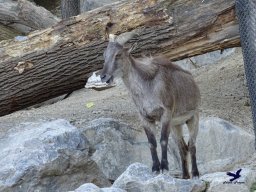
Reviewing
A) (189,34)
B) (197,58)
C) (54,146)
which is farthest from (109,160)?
(197,58)

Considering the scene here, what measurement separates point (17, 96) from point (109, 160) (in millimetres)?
1573

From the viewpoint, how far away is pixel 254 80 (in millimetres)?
6902

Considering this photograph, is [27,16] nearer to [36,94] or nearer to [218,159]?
[36,94]

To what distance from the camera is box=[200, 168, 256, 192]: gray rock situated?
5.52 metres

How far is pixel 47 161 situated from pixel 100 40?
2.17 metres

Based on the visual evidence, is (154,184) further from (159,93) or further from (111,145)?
(111,145)

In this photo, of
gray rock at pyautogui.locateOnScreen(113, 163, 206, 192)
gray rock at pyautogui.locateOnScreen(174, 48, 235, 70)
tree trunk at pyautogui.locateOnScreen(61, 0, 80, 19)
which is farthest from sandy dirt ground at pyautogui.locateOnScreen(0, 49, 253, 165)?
gray rock at pyautogui.locateOnScreen(113, 163, 206, 192)

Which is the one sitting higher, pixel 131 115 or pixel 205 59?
pixel 205 59

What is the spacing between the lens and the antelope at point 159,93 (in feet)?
21.2

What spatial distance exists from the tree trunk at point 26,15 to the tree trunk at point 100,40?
3.12 m

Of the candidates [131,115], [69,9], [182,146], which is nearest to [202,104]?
[131,115]

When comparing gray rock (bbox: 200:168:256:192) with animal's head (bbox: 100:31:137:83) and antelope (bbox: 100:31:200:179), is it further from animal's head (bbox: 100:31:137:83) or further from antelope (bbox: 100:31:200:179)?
animal's head (bbox: 100:31:137:83)

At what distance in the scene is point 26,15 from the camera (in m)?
11.4

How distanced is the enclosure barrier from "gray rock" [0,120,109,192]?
173 cm
